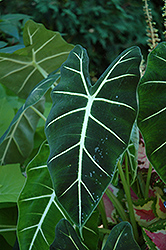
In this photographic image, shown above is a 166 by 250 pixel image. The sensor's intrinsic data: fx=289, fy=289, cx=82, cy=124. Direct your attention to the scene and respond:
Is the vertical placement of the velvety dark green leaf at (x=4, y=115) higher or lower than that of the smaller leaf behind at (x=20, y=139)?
higher

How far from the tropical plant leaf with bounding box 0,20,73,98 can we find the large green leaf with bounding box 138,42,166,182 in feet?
1.65

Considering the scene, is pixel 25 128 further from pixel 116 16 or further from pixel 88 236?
pixel 116 16

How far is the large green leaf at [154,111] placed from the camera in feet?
1.60

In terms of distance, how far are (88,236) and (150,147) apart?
0.88 feet

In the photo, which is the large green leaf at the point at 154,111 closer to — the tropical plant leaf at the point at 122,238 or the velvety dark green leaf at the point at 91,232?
the tropical plant leaf at the point at 122,238

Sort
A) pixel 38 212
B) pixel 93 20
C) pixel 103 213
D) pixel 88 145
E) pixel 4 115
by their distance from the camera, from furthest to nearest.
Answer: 1. pixel 93 20
2. pixel 4 115
3. pixel 103 213
4. pixel 38 212
5. pixel 88 145

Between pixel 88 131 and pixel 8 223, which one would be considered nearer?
pixel 88 131

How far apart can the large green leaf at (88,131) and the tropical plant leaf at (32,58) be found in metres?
0.42

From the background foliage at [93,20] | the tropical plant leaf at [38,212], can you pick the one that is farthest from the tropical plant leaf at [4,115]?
the background foliage at [93,20]

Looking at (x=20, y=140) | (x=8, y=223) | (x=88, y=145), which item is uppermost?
(x=88, y=145)

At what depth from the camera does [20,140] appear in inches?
38.8

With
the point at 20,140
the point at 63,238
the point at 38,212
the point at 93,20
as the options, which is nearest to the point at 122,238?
the point at 63,238

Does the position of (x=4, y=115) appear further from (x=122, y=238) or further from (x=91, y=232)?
(x=122, y=238)

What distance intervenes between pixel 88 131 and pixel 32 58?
57cm
